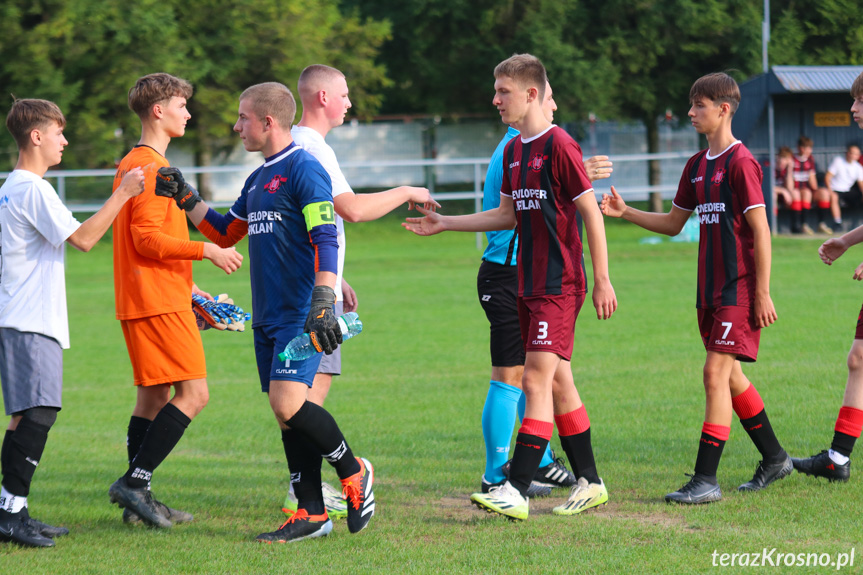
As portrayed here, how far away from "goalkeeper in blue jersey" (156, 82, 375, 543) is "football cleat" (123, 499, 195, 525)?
65cm

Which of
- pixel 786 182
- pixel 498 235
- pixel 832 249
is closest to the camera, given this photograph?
pixel 498 235

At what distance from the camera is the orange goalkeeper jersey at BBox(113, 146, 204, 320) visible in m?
5.19

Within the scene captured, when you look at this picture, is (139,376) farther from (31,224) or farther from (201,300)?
(31,224)

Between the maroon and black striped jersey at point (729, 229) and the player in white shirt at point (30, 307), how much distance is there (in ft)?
10.1

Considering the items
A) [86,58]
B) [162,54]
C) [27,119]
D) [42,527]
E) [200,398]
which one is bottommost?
[42,527]

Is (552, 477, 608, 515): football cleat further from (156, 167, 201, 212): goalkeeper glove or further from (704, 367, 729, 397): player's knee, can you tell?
(156, 167, 201, 212): goalkeeper glove

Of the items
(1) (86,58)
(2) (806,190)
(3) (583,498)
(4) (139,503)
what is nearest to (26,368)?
(4) (139,503)

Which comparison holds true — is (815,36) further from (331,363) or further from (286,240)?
(286,240)

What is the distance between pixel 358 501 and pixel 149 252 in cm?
172

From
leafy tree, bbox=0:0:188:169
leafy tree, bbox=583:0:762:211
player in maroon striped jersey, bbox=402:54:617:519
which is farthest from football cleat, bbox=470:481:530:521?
leafy tree, bbox=583:0:762:211

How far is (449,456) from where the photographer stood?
21.3ft

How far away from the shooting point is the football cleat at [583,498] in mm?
5102

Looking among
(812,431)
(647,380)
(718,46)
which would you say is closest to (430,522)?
(812,431)

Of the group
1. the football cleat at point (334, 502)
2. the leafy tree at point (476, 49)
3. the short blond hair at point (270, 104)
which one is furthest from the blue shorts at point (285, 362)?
the leafy tree at point (476, 49)
